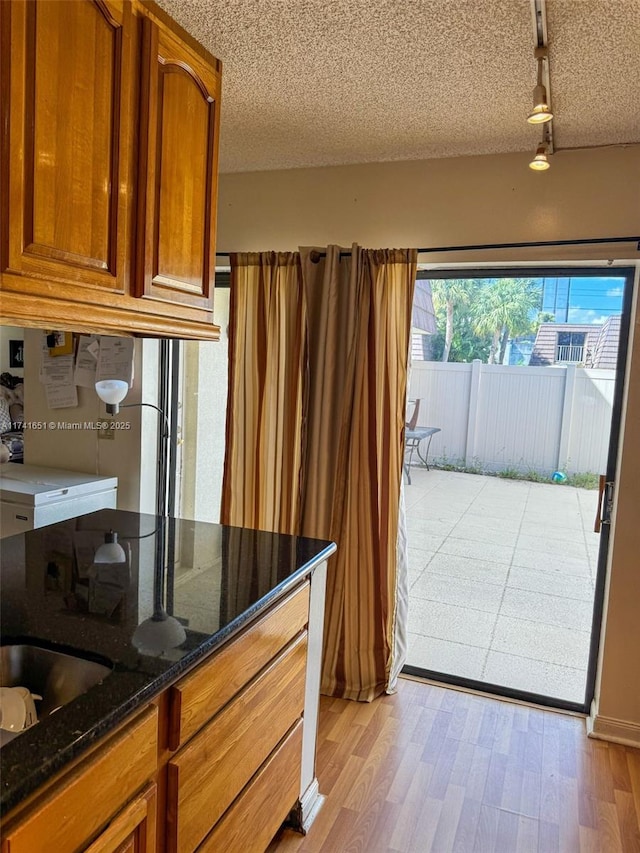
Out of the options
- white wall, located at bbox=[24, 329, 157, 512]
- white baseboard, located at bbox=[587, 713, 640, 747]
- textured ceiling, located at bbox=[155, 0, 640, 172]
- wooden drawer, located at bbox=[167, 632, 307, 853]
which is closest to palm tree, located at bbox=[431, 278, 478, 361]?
textured ceiling, located at bbox=[155, 0, 640, 172]

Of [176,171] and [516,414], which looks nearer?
[176,171]

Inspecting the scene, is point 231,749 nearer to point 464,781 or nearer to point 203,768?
point 203,768

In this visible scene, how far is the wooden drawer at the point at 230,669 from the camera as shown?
1266 millimetres

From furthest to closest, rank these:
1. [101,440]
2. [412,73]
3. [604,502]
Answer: [101,440]
[604,502]
[412,73]

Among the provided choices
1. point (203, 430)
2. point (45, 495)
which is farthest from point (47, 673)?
point (203, 430)

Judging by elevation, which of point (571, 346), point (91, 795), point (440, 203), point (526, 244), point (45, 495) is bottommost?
point (91, 795)

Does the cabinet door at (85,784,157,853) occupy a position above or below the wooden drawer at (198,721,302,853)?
above

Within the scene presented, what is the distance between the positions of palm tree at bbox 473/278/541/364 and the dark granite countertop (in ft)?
4.63

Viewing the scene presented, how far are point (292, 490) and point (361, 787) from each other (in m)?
1.28

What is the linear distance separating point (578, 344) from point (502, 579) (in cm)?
119

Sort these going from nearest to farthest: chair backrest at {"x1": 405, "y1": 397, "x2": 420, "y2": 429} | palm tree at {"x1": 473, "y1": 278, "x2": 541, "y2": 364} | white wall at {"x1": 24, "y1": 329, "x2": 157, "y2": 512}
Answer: palm tree at {"x1": 473, "y1": 278, "x2": 541, "y2": 364} < chair backrest at {"x1": 405, "y1": 397, "x2": 420, "y2": 429} < white wall at {"x1": 24, "y1": 329, "x2": 157, "y2": 512}

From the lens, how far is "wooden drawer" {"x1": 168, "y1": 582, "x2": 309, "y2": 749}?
1.27 meters

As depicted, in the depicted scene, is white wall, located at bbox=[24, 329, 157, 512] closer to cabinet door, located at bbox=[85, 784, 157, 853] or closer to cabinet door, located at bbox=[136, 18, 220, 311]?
cabinet door, located at bbox=[136, 18, 220, 311]

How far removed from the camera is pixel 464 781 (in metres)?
2.29
